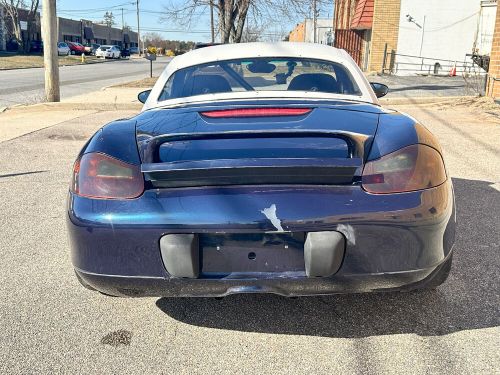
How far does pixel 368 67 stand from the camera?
2641 centimetres

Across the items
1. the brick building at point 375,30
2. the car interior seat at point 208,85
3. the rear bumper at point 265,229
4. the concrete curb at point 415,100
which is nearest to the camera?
the rear bumper at point 265,229

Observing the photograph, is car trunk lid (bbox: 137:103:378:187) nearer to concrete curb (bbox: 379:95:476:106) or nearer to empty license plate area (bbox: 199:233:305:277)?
empty license plate area (bbox: 199:233:305:277)

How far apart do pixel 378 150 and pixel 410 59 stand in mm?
25285

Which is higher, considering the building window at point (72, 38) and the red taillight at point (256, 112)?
the building window at point (72, 38)

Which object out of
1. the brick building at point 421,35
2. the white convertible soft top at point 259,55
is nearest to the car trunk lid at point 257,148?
the white convertible soft top at point 259,55

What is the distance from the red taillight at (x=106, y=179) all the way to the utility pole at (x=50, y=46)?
12.0 metres

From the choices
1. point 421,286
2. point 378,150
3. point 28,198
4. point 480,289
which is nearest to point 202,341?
point 421,286

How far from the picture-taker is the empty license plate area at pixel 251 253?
2123mm

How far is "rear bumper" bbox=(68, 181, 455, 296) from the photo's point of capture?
2.09m

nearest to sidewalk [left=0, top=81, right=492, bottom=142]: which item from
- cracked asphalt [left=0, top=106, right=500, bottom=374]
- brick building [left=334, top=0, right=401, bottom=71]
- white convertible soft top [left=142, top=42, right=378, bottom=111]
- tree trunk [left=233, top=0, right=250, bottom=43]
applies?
tree trunk [left=233, top=0, right=250, bottom=43]

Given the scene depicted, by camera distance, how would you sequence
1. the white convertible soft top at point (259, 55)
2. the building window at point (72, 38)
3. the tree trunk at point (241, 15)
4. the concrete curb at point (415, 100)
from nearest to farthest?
1. the white convertible soft top at point (259, 55)
2. the concrete curb at point (415, 100)
3. the tree trunk at point (241, 15)
4. the building window at point (72, 38)

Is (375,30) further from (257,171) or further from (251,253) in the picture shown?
(251,253)

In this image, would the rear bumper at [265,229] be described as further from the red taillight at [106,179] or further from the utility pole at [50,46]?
the utility pole at [50,46]

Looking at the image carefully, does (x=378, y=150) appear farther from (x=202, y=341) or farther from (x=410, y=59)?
(x=410, y=59)
